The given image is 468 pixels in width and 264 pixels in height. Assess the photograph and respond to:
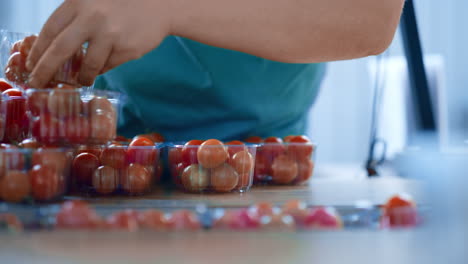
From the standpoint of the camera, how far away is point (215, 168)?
846 millimetres

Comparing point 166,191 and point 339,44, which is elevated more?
point 339,44

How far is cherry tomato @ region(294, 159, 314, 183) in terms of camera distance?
102 cm

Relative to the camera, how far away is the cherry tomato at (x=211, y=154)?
2.72 ft

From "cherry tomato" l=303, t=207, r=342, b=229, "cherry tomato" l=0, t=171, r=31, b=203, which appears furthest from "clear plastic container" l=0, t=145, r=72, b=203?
"cherry tomato" l=303, t=207, r=342, b=229

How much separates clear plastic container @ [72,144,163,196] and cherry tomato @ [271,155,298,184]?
0.28m

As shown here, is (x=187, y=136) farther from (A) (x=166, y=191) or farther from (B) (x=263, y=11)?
(B) (x=263, y=11)

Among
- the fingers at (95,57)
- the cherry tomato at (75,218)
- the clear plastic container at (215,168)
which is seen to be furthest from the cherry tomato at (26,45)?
the cherry tomato at (75,218)

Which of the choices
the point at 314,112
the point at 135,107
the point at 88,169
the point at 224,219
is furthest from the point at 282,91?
the point at 314,112

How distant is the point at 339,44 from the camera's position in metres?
0.91

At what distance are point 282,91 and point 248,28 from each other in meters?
0.52

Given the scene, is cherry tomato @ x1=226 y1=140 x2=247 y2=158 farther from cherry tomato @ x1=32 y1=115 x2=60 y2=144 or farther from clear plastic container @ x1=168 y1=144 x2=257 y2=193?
cherry tomato @ x1=32 y1=115 x2=60 y2=144

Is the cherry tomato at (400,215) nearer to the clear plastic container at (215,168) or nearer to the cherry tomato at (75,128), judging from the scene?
the clear plastic container at (215,168)

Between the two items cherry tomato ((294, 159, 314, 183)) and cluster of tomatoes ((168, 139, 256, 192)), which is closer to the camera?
cluster of tomatoes ((168, 139, 256, 192))

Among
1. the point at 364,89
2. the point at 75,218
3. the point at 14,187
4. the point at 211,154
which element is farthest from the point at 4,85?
the point at 364,89
